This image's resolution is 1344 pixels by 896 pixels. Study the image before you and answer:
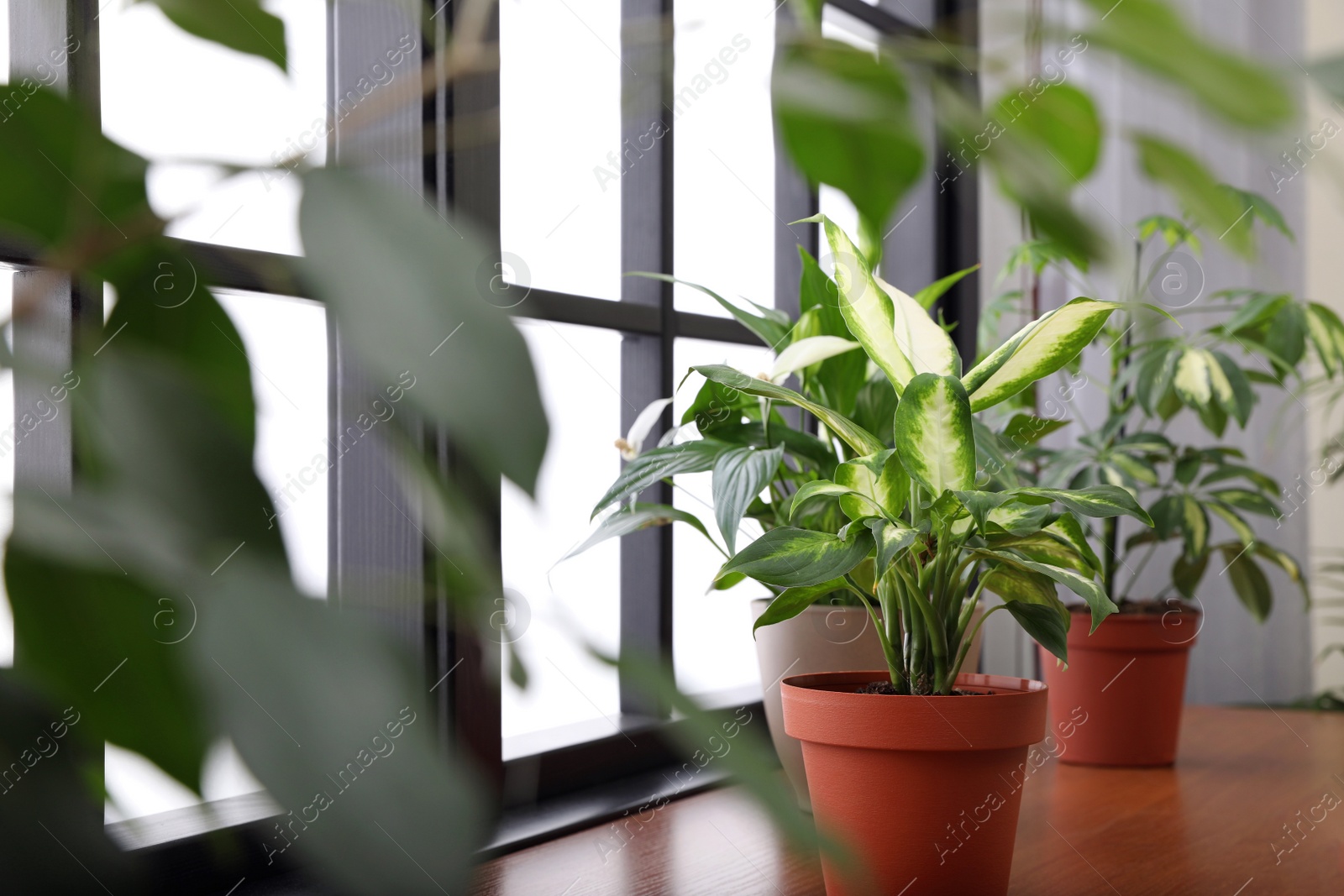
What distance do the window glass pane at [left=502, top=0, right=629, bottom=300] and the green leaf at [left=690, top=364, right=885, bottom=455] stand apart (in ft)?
1.47

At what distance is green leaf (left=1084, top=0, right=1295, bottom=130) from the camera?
15 cm

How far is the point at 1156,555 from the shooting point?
2188 mm

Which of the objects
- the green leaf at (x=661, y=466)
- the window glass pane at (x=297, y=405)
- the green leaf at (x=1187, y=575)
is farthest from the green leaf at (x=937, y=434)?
the green leaf at (x=1187, y=575)

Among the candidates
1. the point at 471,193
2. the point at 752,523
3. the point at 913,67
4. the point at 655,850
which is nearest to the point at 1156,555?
the point at 752,523

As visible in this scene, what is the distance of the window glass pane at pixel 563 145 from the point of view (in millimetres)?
1313

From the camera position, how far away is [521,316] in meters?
0.96

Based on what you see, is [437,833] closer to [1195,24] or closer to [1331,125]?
[1195,24]

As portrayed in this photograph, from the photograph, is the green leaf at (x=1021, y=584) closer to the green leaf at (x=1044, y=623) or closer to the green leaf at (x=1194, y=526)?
the green leaf at (x=1044, y=623)

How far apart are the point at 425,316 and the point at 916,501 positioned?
727 millimetres

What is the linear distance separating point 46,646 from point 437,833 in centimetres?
8

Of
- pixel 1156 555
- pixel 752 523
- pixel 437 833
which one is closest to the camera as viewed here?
pixel 437 833

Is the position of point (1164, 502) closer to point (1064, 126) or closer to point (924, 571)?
point (924, 571)

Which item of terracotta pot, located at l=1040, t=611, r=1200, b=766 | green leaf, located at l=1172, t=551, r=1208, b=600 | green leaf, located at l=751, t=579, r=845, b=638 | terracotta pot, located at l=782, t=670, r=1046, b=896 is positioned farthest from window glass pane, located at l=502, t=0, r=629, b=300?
green leaf, located at l=1172, t=551, r=1208, b=600

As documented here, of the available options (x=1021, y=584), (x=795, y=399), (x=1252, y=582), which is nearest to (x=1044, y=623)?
(x=1021, y=584)
